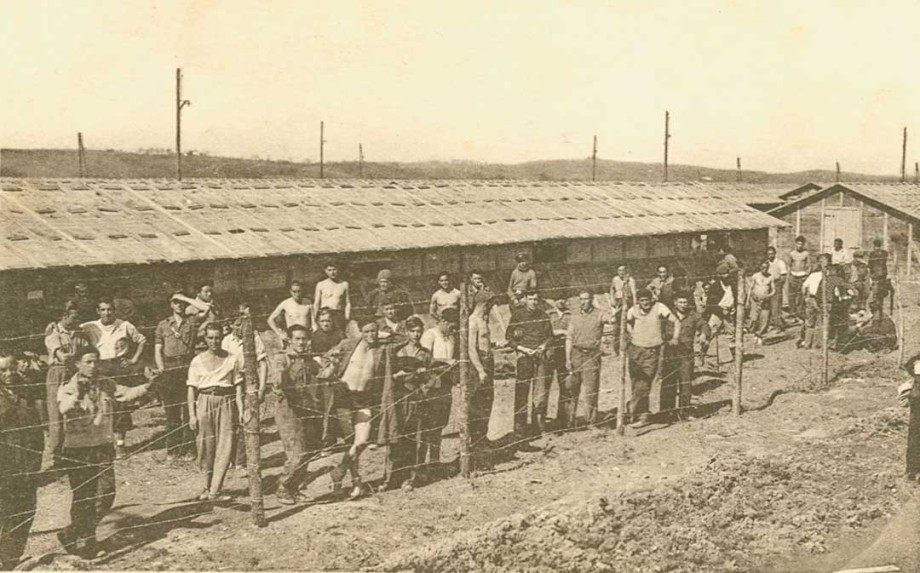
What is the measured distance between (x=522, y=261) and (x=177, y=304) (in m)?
5.59

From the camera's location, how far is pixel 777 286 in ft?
50.2

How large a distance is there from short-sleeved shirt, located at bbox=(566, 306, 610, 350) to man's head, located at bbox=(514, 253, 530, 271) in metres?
2.94

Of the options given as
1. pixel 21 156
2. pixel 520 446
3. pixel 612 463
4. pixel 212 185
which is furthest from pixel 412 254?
pixel 21 156

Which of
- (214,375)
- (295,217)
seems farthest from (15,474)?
(295,217)

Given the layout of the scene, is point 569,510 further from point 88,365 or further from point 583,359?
point 88,365

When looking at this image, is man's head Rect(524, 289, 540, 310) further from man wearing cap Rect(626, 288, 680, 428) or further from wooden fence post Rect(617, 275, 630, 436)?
man wearing cap Rect(626, 288, 680, 428)

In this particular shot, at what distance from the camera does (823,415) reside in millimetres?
10703

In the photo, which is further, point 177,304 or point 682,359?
point 682,359

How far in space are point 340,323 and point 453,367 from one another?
2507mm

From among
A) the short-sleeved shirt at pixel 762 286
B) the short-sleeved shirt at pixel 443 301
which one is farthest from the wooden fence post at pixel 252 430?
the short-sleeved shirt at pixel 762 286

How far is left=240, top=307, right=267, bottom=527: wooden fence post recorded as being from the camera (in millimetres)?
7199

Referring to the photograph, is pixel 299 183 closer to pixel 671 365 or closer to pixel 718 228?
pixel 671 365

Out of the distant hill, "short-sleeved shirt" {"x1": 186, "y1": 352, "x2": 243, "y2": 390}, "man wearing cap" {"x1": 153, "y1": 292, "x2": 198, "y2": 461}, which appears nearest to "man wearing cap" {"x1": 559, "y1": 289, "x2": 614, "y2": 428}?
"short-sleeved shirt" {"x1": 186, "y1": 352, "x2": 243, "y2": 390}

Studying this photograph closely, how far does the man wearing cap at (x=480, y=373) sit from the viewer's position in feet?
29.9
